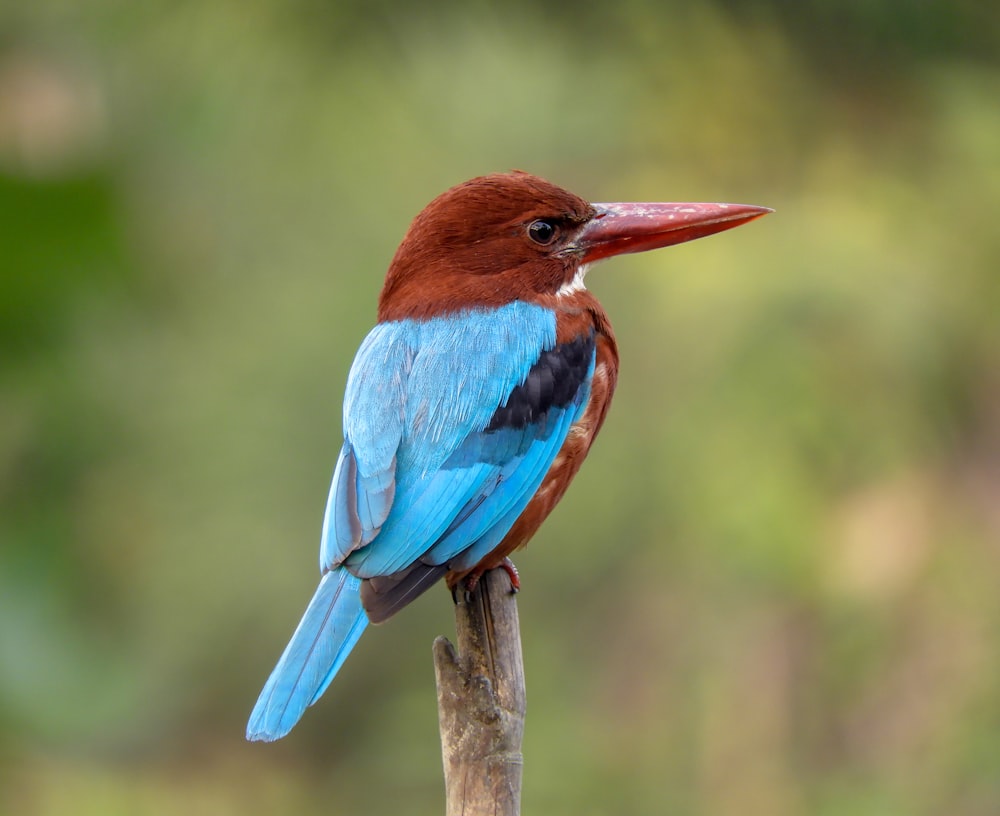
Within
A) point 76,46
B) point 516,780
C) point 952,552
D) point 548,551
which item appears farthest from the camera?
point 548,551

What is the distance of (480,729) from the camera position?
7.80 feet

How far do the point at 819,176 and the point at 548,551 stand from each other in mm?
1611

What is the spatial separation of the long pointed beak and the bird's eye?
0.20 feet

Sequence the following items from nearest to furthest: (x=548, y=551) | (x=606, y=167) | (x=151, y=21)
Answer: (x=151, y=21) < (x=548, y=551) < (x=606, y=167)

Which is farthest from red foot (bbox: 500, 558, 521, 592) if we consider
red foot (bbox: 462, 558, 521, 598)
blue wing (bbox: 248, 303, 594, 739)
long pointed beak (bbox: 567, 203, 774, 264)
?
long pointed beak (bbox: 567, 203, 774, 264)

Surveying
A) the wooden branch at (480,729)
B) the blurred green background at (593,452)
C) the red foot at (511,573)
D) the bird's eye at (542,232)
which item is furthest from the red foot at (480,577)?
the blurred green background at (593,452)

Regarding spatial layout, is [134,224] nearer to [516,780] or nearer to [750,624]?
[516,780]

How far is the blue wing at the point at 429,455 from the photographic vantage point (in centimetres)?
246

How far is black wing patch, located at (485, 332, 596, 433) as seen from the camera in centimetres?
279

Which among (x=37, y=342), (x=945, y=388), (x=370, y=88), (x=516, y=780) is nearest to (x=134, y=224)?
(x=37, y=342)

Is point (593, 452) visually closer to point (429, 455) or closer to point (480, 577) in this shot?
A: point (480, 577)

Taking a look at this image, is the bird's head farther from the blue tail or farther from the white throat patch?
the blue tail

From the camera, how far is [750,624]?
182 inches

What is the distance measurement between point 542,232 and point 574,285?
0.48 ft
